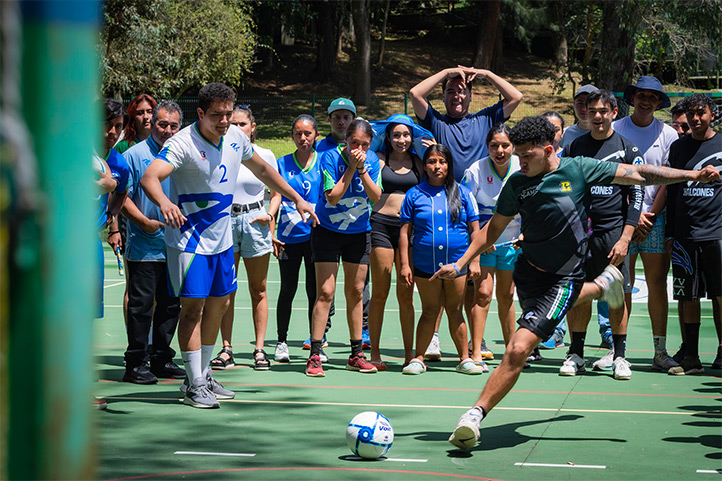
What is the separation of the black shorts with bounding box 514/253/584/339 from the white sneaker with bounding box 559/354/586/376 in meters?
1.99

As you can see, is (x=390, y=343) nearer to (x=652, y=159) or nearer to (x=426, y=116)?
(x=426, y=116)

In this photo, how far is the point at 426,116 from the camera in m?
8.30

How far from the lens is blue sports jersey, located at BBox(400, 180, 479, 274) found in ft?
24.7

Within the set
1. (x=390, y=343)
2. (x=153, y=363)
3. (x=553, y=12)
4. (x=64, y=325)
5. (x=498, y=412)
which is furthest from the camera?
(x=553, y=12)

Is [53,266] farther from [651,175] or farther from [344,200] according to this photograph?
[344,200]

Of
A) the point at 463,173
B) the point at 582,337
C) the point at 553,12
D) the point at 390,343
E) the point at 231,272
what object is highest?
the point at 553,12

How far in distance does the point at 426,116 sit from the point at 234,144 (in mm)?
2439

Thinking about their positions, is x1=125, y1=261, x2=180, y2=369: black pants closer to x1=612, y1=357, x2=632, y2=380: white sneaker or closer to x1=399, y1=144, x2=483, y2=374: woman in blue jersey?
x1=399, y1=144, x2=483, y2=374: woman in blue jersey

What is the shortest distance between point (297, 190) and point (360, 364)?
174 cm

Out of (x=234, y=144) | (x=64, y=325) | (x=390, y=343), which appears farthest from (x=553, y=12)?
(x=64, y=325)

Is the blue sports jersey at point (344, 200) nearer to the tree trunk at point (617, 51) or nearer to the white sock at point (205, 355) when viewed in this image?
the white sock at point (205, 355)

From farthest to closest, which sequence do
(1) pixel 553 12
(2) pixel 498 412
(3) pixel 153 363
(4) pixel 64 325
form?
(1) pixel 553 12
(3) pixel 153 363
(2) pixel 498 412
(4) pixel 64 325

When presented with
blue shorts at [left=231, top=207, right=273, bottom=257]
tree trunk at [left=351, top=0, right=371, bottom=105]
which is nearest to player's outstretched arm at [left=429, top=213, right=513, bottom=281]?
blue shorts at [left=231, top=207, right=273, bottom=257]

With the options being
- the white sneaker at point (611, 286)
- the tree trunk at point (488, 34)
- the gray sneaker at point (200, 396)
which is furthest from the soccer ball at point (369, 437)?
the tree trunk at point (488, 34)
